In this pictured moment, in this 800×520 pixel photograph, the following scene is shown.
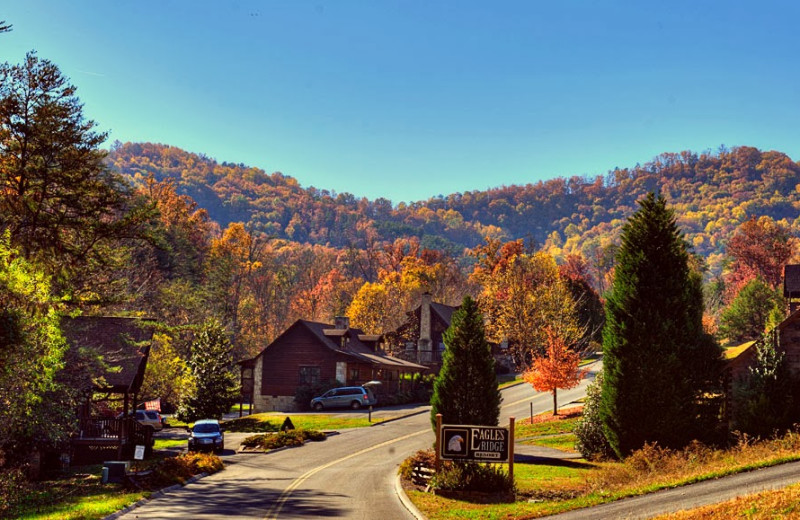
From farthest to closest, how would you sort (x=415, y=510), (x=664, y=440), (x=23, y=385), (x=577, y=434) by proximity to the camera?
1. (x=577, y=434)
2. (x=664, y=440)
3. (x=23, y=385)
4. (x=415, y=510)

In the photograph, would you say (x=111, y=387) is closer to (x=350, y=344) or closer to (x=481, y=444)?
(x=481, y=444)

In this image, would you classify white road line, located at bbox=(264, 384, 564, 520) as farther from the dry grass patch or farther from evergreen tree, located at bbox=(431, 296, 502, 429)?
the dry grass patch

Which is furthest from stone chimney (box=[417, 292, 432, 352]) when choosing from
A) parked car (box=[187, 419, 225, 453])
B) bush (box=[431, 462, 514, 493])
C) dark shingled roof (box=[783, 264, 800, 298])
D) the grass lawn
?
bush (box=[431, 462, 514, 493])

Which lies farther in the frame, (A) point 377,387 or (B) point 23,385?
(A) point 377,387

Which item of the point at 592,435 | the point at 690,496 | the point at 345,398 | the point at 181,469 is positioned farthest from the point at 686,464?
the point at 345,398

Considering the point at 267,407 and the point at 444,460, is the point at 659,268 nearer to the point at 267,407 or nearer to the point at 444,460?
the point at 444,460

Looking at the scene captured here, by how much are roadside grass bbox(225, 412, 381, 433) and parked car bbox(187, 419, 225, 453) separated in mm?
11366

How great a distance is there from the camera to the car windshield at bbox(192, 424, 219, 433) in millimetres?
38250

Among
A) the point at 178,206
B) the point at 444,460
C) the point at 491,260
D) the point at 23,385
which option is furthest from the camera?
the point at 491,260

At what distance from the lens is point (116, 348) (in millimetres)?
36000

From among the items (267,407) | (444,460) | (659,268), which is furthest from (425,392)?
(444,460)

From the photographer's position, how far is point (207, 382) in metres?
53.1

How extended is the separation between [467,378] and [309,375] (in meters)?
37.1

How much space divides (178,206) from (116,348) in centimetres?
6639
